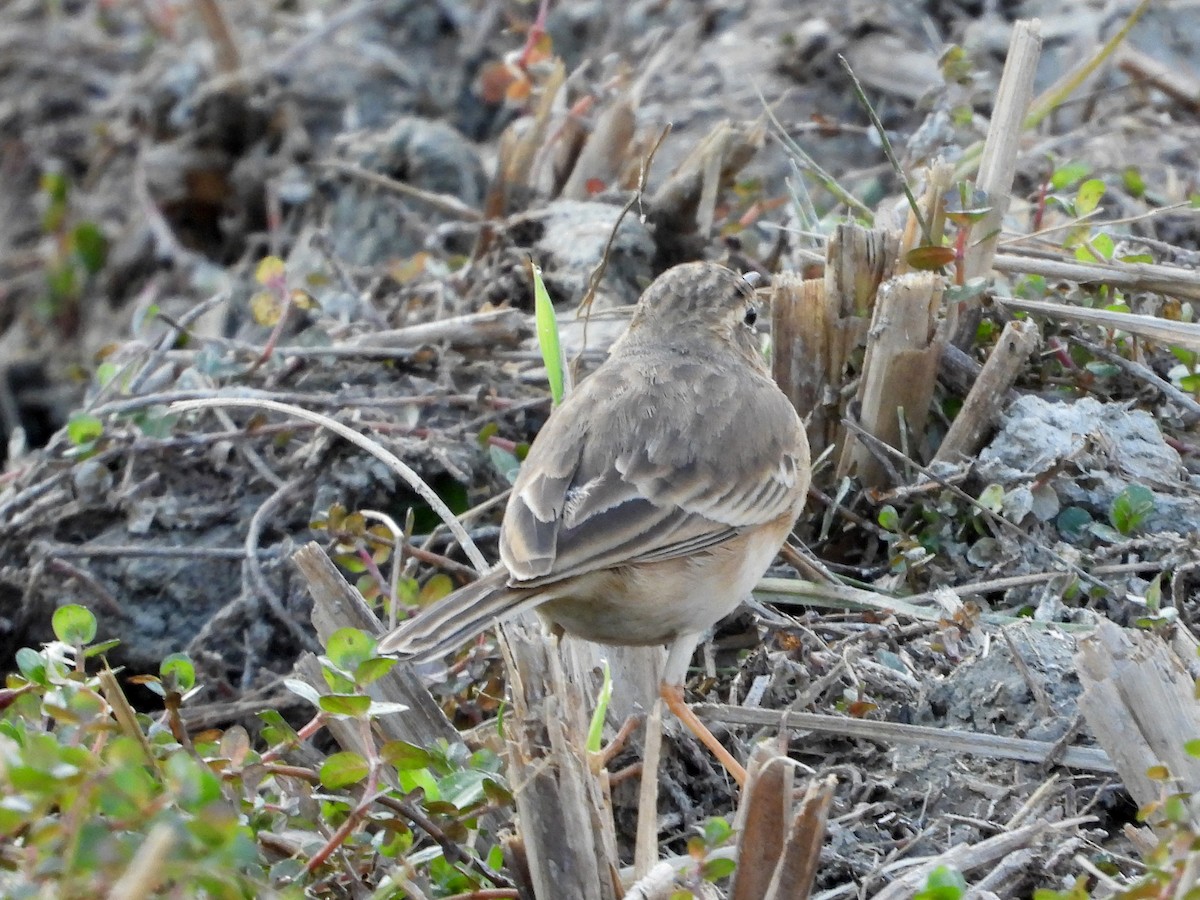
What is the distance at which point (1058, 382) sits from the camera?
16.7 feet

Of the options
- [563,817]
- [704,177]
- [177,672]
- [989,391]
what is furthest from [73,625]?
[704,177]

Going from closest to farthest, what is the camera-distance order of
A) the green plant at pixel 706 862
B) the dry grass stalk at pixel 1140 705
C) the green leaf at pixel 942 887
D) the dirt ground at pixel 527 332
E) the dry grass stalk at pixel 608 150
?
the green leaf at pixel 942 887 < the green plant at pixel 706 862 < the dry grass stalk at pixel 1140 705 < the dirt ground at pixel 527 332 < the dry grass stalk at pixel 608 150

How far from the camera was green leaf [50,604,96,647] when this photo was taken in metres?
3.50

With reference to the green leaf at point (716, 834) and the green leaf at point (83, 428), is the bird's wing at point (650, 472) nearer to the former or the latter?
the green leaf at point (716, 834)

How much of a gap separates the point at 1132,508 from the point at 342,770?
2356mm

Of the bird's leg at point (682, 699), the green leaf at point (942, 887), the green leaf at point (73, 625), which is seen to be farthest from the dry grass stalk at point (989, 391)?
the green leaf at point (73, 625)

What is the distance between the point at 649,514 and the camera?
4094 millimetres

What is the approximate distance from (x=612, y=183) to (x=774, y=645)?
3141 millimetres

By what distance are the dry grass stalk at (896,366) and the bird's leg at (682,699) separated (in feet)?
3.40

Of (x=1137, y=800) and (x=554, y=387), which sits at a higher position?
(x=554, y=387)

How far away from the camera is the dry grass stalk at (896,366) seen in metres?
4.79

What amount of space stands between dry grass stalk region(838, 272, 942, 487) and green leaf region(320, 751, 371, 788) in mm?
2186

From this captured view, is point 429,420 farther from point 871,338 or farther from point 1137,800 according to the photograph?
point 1137,800

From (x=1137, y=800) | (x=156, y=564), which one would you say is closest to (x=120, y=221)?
(x=156, y=564)
